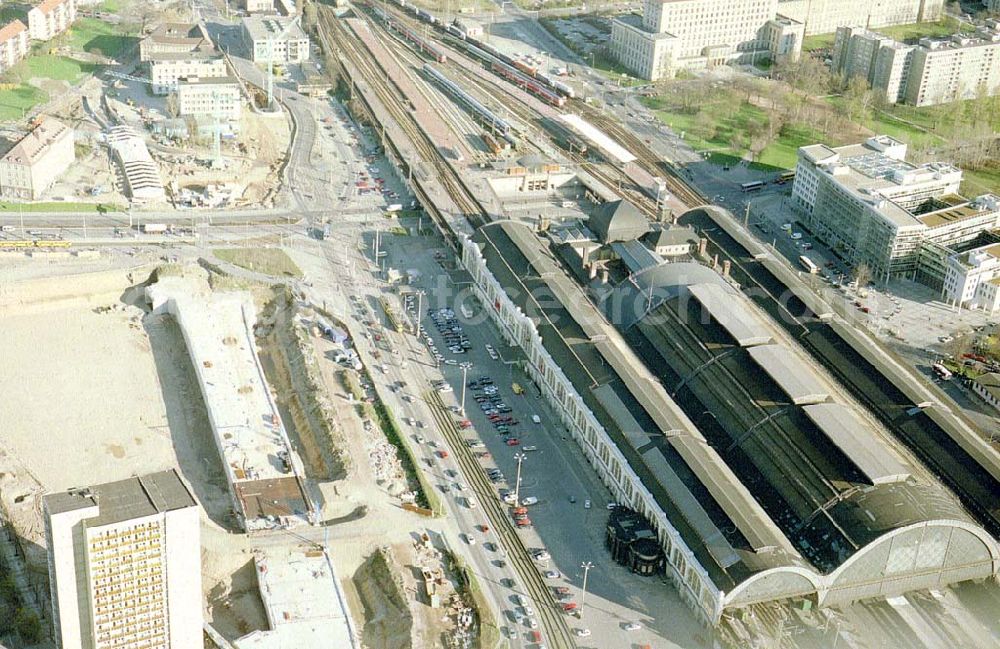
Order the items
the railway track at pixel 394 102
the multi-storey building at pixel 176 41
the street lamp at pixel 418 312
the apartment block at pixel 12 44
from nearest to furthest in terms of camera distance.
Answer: the street lamp at pixel 418 312 → the railway track at pixel 394 102 → the apartment block at pixel 12 44 → the multi-storey building at pixel 176 41

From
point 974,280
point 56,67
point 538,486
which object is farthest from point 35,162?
point 974,280

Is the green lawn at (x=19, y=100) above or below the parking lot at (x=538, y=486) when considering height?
above

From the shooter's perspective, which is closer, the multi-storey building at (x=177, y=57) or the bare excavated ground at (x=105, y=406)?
the bare excavated ground at (x=105, y=406)

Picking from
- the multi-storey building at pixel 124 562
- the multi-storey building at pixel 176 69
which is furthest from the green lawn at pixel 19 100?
the multi-storey building at pixel 124 562

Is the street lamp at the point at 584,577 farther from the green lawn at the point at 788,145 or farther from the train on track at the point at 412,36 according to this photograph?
the train on track at the point at 412,36

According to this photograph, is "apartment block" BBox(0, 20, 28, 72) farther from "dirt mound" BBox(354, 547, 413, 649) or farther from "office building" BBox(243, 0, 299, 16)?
"dirt mound" BBox(354, 547, 413, 649)

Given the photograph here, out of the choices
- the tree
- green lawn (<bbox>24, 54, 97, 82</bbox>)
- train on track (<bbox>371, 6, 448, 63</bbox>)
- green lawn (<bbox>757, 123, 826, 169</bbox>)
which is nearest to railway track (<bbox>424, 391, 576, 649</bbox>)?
the tree
